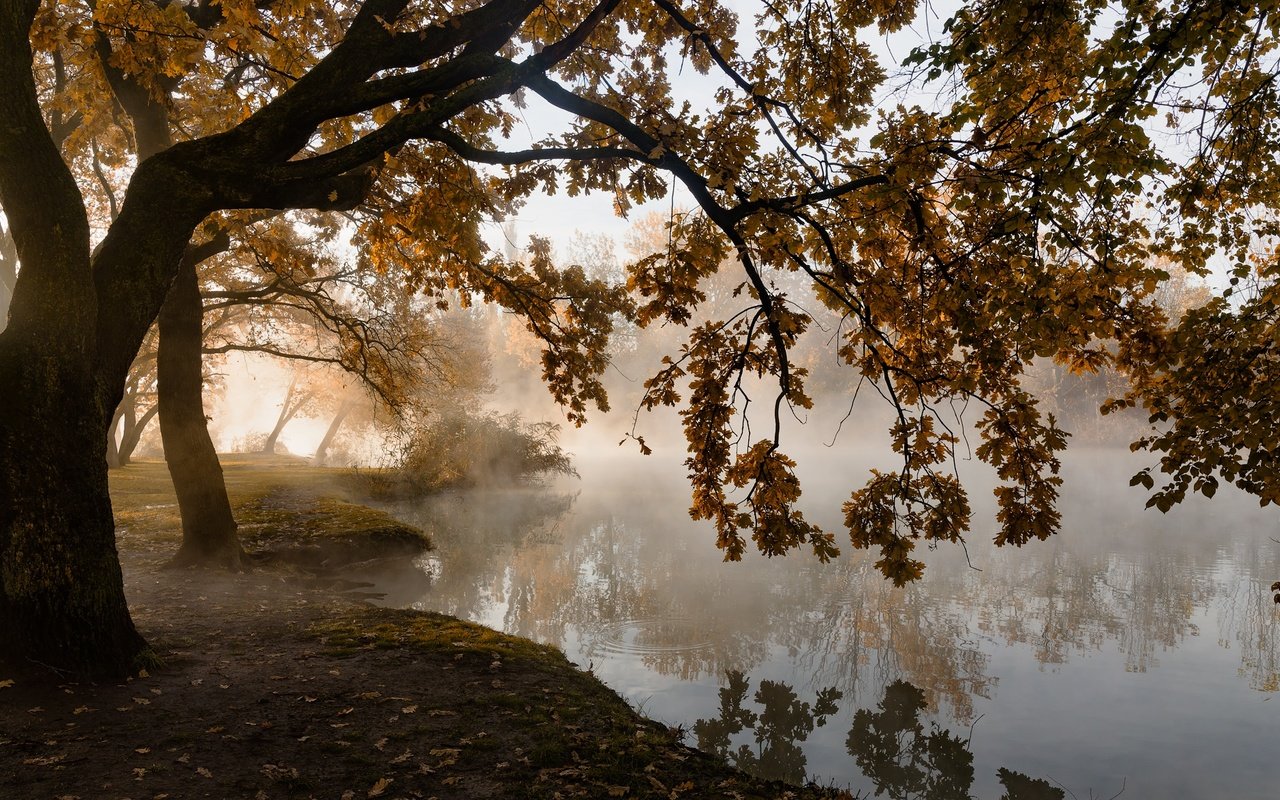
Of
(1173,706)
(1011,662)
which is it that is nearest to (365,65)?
(1011,662)

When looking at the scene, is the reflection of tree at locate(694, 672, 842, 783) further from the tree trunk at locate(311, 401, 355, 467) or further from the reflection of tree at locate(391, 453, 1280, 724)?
the tree trunk at locate(311, 401, 355, 467)

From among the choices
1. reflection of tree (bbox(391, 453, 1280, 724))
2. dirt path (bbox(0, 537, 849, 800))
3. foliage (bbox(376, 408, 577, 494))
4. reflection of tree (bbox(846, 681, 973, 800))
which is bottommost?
dirt path (bbox(0, 537, 849, 800))

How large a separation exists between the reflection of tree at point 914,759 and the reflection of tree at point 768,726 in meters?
0.51

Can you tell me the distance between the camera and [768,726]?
23.9ft

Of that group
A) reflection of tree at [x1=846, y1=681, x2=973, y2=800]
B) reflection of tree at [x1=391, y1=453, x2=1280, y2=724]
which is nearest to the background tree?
reflection of tree at [x1=391, y1=453, x2=1280, y2=724]

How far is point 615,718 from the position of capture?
5906mm

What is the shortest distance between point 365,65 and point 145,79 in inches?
146

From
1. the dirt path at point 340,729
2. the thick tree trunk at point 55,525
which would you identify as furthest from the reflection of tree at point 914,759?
the thick tree trunk at point 55,525

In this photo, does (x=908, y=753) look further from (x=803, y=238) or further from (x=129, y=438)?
(x=129, y=438)

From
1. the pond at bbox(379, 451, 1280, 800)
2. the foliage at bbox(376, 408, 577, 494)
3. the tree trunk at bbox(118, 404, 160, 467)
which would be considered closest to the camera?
the pond at bbox(379, 451, 1280, 800)

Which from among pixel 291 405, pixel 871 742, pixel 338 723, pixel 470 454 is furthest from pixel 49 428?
pixel 291 405

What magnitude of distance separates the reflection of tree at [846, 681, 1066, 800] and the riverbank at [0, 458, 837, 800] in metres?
1.81

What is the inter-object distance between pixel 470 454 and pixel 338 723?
2062 centimetres

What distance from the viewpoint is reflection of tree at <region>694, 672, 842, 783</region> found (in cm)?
645
